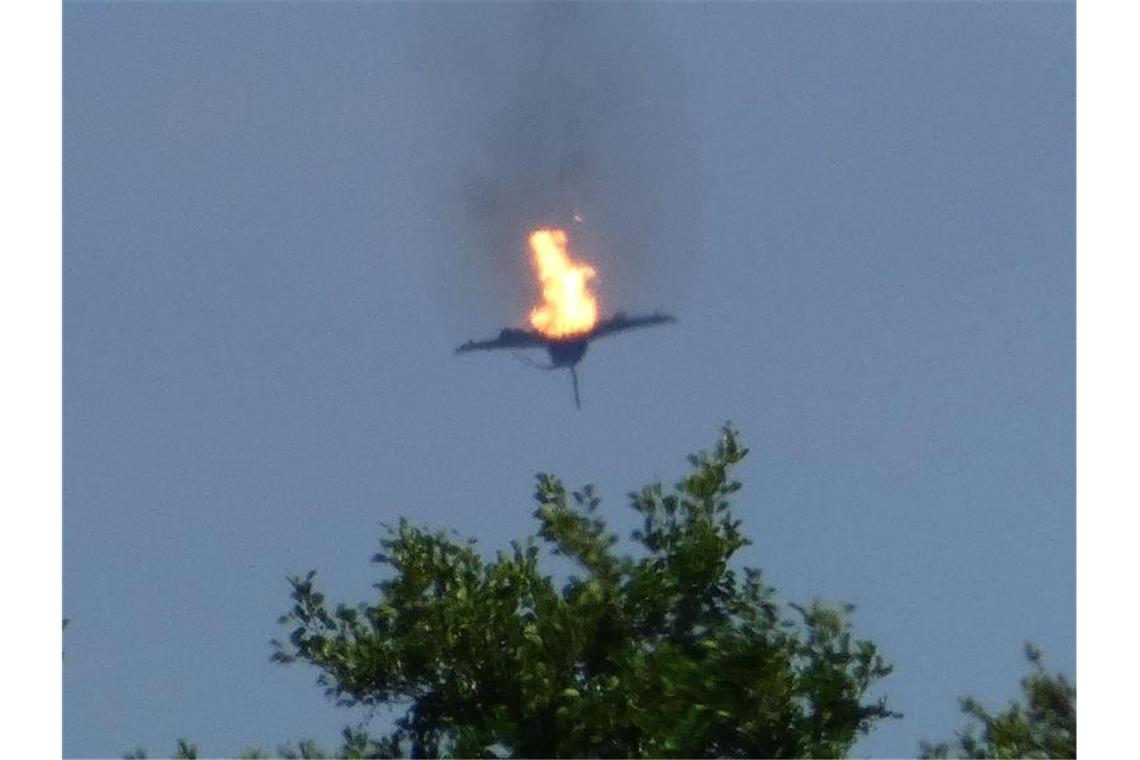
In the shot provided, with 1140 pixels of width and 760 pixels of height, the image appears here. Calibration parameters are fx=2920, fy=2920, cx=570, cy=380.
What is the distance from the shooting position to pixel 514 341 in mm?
44406

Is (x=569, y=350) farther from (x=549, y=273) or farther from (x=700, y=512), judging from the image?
(x=700, y=512)

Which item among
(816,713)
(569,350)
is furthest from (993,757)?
(569,350)

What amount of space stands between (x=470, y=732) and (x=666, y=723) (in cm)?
226

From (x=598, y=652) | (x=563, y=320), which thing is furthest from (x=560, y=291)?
(x=598, y=652)

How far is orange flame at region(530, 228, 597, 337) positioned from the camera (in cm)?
4538

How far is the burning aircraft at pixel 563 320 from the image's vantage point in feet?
146

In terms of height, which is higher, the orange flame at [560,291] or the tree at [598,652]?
the orange flame at [560,291]

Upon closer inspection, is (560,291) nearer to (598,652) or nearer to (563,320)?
(563,320)

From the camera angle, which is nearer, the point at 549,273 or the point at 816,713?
the point at 816,713

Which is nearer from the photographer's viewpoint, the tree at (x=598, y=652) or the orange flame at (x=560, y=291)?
the tree at (x=598, y=652)

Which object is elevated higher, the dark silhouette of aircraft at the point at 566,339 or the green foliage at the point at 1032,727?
the dark silhouette of aircraft at the point at 566,339

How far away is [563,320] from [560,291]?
0.86 meters

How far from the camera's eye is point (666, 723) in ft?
104

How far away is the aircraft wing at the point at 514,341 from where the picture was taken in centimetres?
4364
